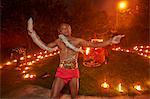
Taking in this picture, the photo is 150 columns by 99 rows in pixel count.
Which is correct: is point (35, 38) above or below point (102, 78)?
above

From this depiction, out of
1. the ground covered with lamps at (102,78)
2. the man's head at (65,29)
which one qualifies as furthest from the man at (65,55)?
the ground covered with lamps at (102,78)

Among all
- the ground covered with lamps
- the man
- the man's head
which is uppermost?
the man's head

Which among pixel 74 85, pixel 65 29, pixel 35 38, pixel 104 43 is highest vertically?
pixel 65 29

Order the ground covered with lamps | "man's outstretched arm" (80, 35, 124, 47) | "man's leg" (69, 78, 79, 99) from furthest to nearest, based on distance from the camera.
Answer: the ground covered with lamps < "man's leg" (69, 78, 79, 99) < "man's outstretched arm" (80, 35, 124, 47)

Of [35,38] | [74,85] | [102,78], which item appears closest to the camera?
[35,38]

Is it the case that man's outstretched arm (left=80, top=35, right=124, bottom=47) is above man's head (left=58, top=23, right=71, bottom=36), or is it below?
below

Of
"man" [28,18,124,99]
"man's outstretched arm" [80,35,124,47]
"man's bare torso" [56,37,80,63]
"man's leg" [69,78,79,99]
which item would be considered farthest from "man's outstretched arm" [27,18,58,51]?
"man's leg" [69,78,79,99]

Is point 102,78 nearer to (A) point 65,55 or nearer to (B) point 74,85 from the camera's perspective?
(B) point 74,85

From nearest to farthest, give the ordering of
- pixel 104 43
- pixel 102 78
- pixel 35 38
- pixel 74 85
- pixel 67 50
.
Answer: pixel 104 43
pixel 35 38
pixel 67 50
pixel 74 85
pixel 102 78

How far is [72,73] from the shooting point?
5.41 m

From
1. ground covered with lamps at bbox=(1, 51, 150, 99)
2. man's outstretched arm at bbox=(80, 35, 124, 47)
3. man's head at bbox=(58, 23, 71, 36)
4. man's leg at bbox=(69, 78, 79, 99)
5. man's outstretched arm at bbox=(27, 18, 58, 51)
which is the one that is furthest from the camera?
ground covered with lamps at bbox=(1, 51, 150, 99)

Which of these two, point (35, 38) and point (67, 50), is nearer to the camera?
point (35, 38)

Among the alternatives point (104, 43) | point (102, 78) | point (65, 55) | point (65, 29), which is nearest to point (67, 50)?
point (65, 55)

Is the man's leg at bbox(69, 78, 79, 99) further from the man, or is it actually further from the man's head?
the man's head
